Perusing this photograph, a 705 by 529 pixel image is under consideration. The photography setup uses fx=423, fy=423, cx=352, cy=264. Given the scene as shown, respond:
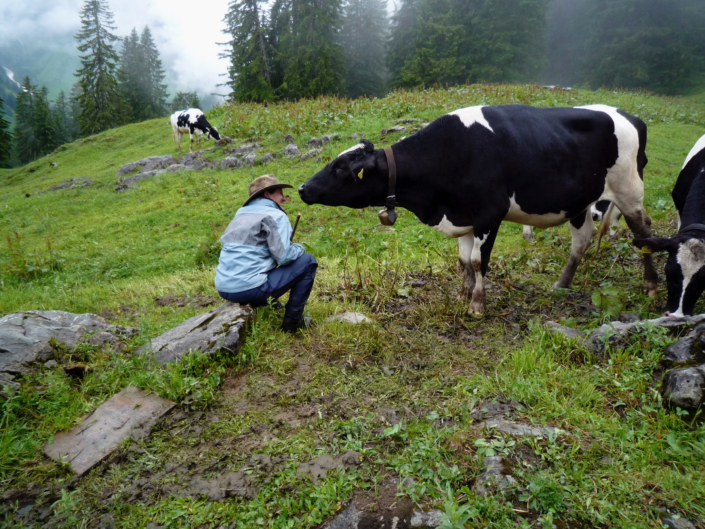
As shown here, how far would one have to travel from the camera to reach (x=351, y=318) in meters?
4.86

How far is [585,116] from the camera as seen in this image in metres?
5.03

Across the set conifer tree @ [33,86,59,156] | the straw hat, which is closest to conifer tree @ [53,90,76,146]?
conifer tree @ [33,86,59,156]

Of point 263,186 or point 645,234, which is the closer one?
point 263,186

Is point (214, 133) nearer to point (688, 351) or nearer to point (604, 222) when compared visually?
point (604, 222)

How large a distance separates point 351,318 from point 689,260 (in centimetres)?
337

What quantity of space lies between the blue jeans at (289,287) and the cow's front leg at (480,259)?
1.86 metres

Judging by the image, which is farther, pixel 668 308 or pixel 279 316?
pixel 279 316

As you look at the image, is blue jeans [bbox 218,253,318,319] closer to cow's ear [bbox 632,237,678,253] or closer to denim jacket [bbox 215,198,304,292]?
denim jacket [bbox 215,198,304,292]

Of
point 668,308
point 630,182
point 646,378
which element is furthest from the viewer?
point 630,182

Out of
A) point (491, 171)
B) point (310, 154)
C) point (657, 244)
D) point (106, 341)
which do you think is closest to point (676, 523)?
point (657, 244)

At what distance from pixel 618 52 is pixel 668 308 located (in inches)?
1867

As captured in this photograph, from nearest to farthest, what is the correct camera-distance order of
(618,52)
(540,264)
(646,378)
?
1. (646,378)
2. (540,264)
3. (618,52)

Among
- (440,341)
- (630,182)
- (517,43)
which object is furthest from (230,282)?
(517,43)

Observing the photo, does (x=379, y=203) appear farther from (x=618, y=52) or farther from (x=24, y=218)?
(x=618, y=52)
